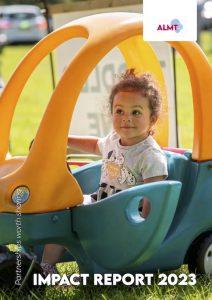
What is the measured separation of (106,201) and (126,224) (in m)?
0.11

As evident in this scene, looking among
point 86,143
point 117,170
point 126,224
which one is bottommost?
point 126,224

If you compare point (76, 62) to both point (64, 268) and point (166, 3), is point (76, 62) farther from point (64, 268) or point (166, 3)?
point (64, 268)

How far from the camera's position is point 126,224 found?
276cm

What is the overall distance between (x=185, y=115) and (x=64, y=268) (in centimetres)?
516

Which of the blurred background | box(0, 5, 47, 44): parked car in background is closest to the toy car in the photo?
the blurred background

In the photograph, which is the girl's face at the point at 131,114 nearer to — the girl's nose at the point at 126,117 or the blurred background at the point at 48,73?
the girl's nose at the point at 126,117

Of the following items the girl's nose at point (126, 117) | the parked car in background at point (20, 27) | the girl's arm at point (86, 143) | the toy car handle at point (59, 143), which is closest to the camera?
the toy car handle at point (59, 143)

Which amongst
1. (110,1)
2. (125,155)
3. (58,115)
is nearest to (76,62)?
(58,115)

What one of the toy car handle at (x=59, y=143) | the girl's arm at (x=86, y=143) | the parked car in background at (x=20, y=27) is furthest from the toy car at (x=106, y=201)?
the parked car in background at (x=20, y=27)

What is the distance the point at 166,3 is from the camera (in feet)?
10.6

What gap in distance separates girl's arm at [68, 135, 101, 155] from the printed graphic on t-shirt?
231 millimetres

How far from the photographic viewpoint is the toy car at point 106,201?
272 centimetres

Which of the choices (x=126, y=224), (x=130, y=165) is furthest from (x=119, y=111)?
(x=126, y=224)

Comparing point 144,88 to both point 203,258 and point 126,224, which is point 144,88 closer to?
point 126,224
